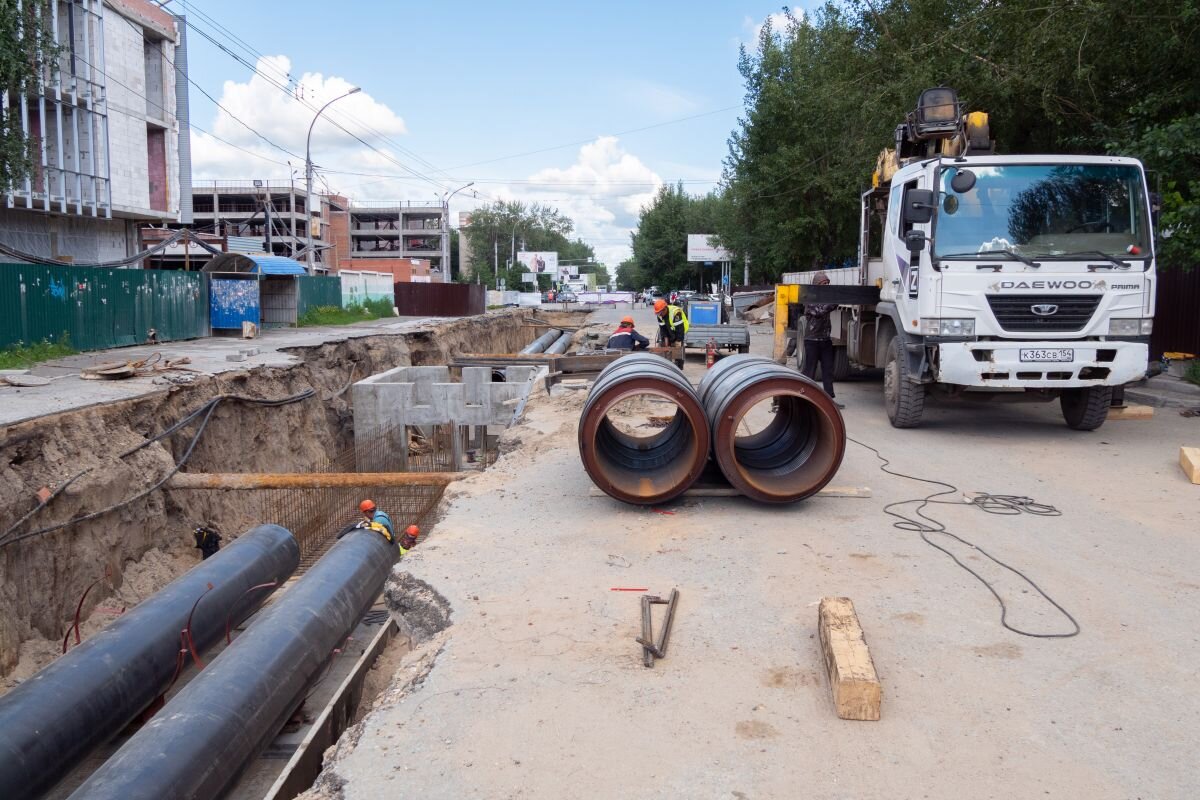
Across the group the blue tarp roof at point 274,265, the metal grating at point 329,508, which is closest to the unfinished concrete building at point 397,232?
the blue tarp roof at point 274,265

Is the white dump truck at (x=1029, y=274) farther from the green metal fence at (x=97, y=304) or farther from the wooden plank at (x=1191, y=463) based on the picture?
the green metal fence at (x=97, y=304)

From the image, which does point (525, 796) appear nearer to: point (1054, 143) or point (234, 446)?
point (234, 446)

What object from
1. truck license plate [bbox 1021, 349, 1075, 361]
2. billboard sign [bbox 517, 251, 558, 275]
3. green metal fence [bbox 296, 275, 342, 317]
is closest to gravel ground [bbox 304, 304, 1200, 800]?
truck license plate [bbox 1021, 349, 1075, 361]

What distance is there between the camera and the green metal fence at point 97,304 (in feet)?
47.5

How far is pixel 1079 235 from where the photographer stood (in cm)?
827

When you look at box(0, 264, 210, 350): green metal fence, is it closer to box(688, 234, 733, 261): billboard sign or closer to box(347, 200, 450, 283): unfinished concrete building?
box(688, 234, 733, 261): billboard sign

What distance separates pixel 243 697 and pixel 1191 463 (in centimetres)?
742

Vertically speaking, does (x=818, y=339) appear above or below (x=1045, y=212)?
below

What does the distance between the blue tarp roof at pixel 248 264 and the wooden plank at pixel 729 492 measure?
1953cm

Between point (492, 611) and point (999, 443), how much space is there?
643 cm

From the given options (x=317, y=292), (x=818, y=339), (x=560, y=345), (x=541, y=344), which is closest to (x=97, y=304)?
(x=317, y=292)

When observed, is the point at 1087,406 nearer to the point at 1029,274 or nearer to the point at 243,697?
the point at 1029,274

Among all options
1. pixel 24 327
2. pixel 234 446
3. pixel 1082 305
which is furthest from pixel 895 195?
pixel 24 327

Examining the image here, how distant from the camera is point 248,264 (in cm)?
2647
